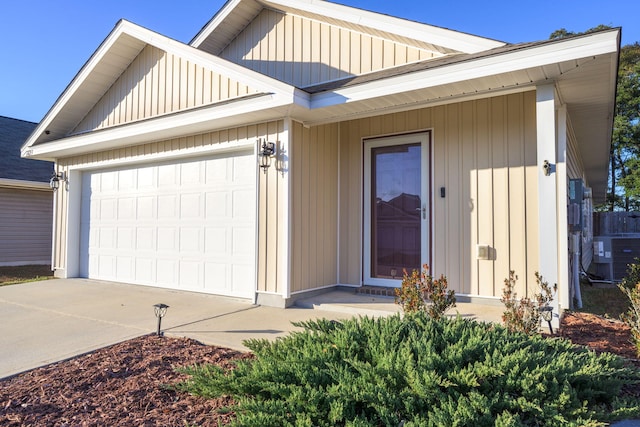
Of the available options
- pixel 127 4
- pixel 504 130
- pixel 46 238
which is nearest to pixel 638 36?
pixel 504 130

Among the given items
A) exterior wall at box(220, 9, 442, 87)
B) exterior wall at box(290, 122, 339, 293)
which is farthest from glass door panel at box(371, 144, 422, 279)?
exterior wall at box(220, 9, 442, 87)

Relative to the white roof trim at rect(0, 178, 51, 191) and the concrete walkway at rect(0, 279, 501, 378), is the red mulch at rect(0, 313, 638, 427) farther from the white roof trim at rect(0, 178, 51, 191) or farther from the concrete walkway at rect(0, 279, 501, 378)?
the white roof trim at rect(0, 178, 51, 191)

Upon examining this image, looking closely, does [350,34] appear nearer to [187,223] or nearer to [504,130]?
[504,130]

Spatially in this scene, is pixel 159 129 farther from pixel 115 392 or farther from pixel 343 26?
pixel 115 392

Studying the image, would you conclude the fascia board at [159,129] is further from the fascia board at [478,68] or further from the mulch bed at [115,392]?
the mulch bed at [115,392]

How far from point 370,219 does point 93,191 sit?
19.9 ft

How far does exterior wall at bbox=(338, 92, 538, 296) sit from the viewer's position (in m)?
4.97

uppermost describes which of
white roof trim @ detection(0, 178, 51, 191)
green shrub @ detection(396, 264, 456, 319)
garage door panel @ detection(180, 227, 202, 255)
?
white roof trim @ detection(0, 178, 51, 191)

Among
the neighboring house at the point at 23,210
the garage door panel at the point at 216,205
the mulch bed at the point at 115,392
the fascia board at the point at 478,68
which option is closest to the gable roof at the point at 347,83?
the fascia board at the point at 478,68

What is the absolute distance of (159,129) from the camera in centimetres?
640

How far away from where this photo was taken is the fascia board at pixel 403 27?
513cm

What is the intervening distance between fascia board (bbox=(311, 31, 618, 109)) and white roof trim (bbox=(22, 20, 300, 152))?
0.64 m

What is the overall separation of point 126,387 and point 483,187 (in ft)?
14.9

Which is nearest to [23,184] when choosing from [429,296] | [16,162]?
[16,162]
